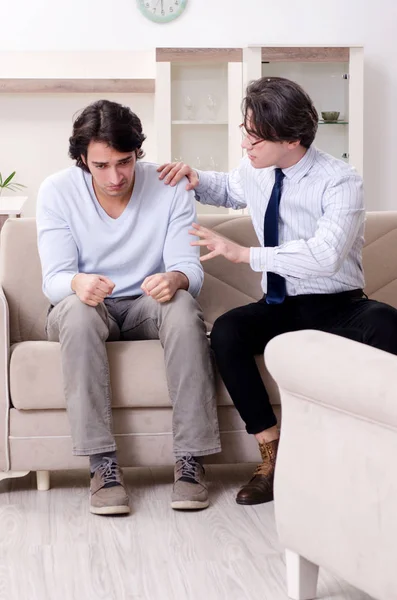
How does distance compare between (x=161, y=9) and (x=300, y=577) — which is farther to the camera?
(x=161, y=9)

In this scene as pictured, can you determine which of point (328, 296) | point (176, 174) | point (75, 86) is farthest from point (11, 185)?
point (328, 296)

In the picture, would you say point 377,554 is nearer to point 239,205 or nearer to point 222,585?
point 222,585

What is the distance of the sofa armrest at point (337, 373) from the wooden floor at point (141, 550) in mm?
472

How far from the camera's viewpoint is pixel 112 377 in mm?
2508

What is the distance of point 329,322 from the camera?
2510mm

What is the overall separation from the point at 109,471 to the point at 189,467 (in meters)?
0.21

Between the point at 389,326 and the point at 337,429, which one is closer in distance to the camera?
the point at 337,429

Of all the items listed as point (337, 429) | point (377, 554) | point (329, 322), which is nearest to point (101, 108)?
point (329, 322)

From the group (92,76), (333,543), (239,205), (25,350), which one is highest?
(92,76)

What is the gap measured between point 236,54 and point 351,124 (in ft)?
2.53

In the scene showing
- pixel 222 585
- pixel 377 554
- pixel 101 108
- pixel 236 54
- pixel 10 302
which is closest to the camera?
pixel 377 554

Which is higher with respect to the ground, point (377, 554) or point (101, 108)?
point (101, 108)

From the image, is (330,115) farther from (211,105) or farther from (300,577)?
(300,577)

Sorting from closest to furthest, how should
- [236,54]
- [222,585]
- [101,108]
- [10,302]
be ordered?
[222,585] < [101,108] < [10,302] < [236,54]
